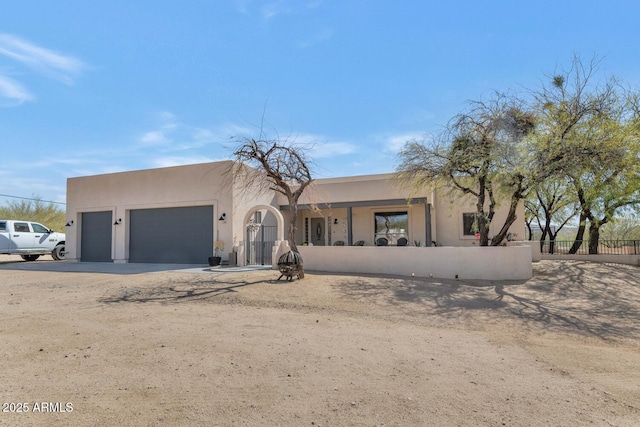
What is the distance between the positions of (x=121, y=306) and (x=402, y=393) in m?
6.78

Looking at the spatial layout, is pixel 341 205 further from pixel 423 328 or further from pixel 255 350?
pixel 255 350

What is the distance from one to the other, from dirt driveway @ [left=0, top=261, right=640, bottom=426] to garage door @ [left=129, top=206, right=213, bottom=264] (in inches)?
279

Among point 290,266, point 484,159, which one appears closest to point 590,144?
point 484,159

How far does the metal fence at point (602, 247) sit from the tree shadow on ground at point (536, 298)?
12.9ft

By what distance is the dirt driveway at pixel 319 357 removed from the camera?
338 centimetres

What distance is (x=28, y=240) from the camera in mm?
18688

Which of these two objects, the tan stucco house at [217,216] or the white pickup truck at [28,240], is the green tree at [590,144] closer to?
the tan stucco house at [217,216]

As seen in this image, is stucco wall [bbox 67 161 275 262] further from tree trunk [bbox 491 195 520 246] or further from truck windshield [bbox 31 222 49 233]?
tree trunk [bbox 491 195 520 246]

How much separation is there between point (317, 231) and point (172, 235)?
785 centimetres

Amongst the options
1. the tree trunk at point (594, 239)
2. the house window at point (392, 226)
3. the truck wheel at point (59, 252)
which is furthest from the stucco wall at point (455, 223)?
the truck wheel at point (59, 252)

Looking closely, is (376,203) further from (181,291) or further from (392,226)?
(181,291)

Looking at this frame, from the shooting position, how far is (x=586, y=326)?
7.11 metres

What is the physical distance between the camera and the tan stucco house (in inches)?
656

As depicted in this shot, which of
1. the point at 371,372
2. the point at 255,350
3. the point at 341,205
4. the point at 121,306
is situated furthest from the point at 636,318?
the point at 341,205
